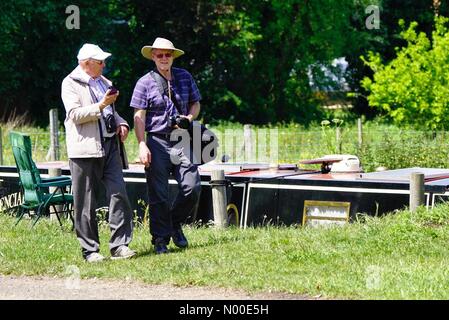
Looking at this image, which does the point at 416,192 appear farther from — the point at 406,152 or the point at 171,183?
the point at 406,152

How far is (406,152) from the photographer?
59.5ft

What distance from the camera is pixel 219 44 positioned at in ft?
130

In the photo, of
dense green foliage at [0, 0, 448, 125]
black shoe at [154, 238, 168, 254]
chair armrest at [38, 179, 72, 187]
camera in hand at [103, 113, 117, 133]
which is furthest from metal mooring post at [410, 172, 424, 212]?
dense green foliage at [0, 0, 448, 125]

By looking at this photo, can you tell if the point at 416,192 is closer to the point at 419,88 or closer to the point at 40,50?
the point at 419,88

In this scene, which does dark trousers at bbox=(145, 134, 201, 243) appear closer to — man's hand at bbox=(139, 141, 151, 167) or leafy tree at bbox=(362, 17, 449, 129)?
man's hand at bbox=(139, 141, 151, 167)

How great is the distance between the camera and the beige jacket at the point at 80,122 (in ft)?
30.1

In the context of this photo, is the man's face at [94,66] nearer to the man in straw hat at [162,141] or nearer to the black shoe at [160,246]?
the man in straw hat at [162,141]

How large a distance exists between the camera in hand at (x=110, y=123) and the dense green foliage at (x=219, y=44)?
2714cm

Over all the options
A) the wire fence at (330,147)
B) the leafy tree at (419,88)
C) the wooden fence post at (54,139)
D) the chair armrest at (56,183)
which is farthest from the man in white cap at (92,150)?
the leafy tree at (419,88)

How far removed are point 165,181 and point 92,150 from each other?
82 centimetres

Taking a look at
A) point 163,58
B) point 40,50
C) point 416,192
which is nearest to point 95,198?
point 163,58

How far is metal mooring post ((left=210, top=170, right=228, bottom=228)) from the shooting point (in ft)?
39.8

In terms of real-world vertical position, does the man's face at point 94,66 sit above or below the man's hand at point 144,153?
above

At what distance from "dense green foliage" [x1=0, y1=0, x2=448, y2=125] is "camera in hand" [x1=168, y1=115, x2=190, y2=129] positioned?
88.7ft
